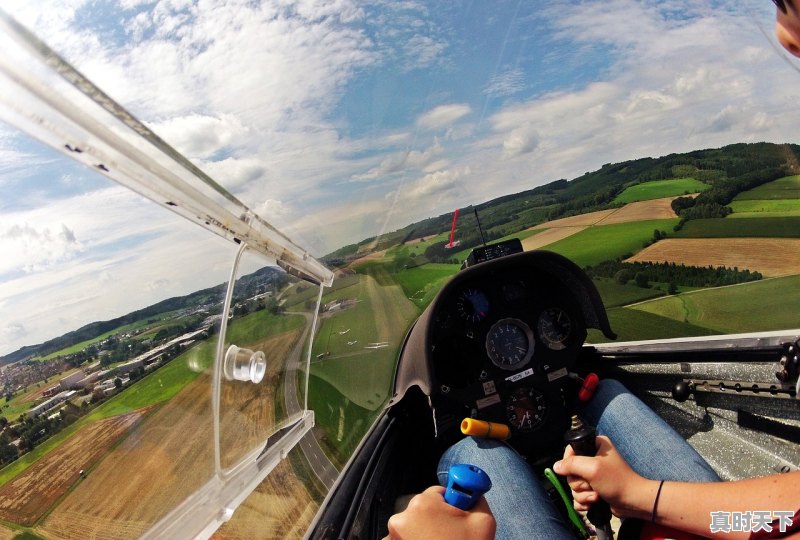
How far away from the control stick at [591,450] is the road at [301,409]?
86 centimetres

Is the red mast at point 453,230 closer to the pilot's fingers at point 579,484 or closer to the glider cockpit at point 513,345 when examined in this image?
the glider cockpit at point 513,345

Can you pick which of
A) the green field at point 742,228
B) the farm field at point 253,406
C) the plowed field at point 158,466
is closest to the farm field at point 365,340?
the farm field at point 253,406

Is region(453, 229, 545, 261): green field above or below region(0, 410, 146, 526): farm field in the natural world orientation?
above

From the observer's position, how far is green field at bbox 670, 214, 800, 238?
2154 millimetres

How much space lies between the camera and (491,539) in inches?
37.8

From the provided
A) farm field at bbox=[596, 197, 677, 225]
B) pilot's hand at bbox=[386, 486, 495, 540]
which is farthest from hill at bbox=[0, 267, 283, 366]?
farm field at bbox=[596, 197, 677, 225]

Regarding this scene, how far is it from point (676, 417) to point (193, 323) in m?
2.41

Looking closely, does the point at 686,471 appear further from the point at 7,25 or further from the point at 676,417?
the point at 7,25

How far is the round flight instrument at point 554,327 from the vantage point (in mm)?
2881

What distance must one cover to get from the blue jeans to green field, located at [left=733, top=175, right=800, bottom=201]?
1.08m

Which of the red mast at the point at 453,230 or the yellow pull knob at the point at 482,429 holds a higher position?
the red mast at the point at 453,230

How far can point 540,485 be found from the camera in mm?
1947

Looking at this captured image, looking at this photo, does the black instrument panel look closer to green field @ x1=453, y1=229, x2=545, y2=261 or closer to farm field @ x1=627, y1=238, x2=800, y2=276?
green field @ x1=453, y1=229, x2=545, y2=261

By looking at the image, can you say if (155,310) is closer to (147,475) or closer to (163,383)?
(163,383)
